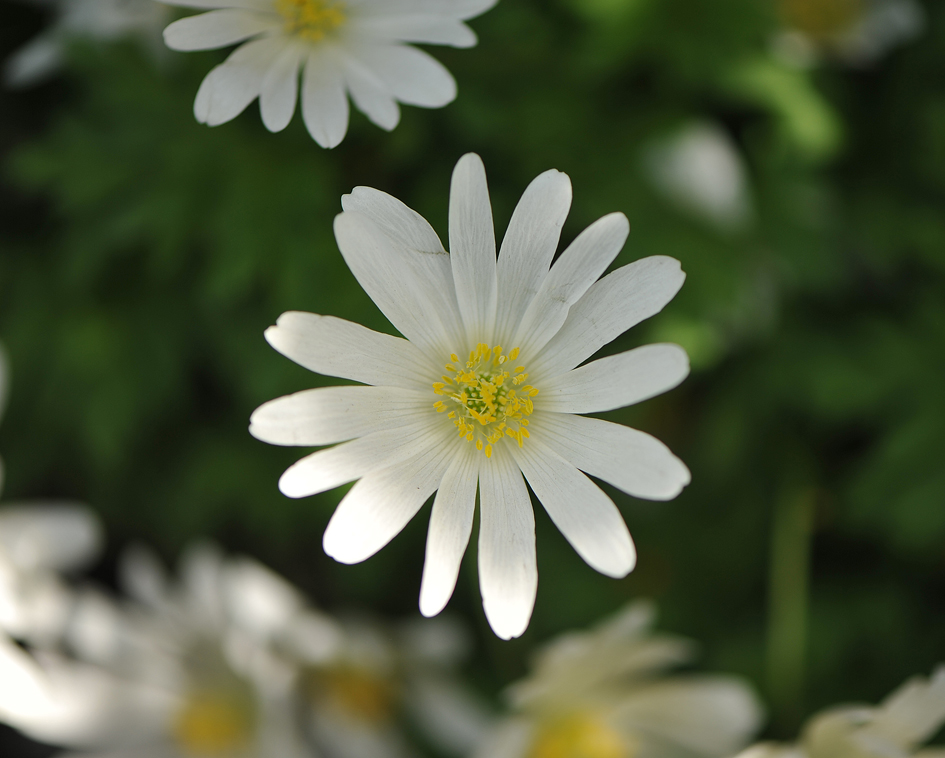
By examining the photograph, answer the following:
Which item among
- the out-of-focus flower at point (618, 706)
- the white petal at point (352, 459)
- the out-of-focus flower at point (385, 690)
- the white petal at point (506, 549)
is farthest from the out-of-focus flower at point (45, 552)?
the white petal at point (506, 549)

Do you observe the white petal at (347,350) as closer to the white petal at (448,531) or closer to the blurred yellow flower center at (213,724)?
the white petal at (448,531)

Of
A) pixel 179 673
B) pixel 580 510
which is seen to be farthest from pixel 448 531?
pixel 179 673

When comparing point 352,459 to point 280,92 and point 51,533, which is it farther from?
point 51,533

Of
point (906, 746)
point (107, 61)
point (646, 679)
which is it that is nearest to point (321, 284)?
point (107, 61)

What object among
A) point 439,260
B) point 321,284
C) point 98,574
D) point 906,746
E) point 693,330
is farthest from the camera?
point 98,574

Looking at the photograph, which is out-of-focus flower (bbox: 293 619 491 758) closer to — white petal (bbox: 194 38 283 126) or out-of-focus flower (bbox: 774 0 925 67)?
white petal (bbox: 194 38 283 126)

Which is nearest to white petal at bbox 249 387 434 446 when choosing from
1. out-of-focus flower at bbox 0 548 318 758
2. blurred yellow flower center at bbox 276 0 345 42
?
blurred yellow flower center at bbox 276 0 345 42

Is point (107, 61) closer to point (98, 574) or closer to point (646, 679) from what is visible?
point (98, 574)
